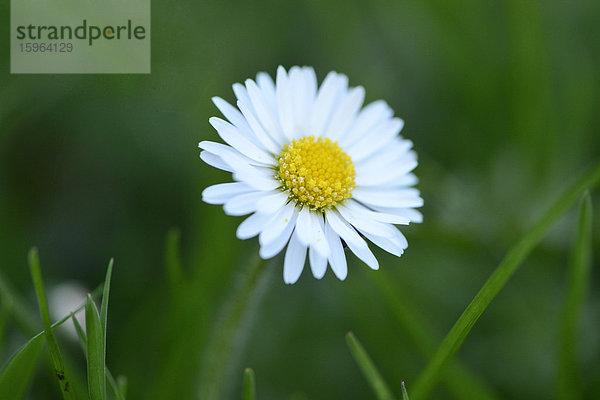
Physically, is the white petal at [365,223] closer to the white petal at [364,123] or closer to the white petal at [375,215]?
the white petal at [375,215]

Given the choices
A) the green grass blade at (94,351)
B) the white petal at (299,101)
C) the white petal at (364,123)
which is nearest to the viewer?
the green grass blade at (94,351)

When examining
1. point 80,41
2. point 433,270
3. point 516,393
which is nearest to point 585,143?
point 433,270

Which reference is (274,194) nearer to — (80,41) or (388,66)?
(80,41)

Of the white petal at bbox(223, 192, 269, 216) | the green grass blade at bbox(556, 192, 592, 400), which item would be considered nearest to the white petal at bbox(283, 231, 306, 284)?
the white petal at bbox(223, 192, 269, 216)

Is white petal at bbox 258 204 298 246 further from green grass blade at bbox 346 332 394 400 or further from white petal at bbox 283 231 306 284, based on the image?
green grass blade at bbox 346 332 394 400

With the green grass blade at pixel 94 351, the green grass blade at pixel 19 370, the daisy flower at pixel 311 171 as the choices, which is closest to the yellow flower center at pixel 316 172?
the daisy flower at pixel 311 171

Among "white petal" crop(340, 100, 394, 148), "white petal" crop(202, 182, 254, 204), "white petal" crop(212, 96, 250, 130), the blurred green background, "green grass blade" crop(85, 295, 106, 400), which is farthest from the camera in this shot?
the blurred green background
